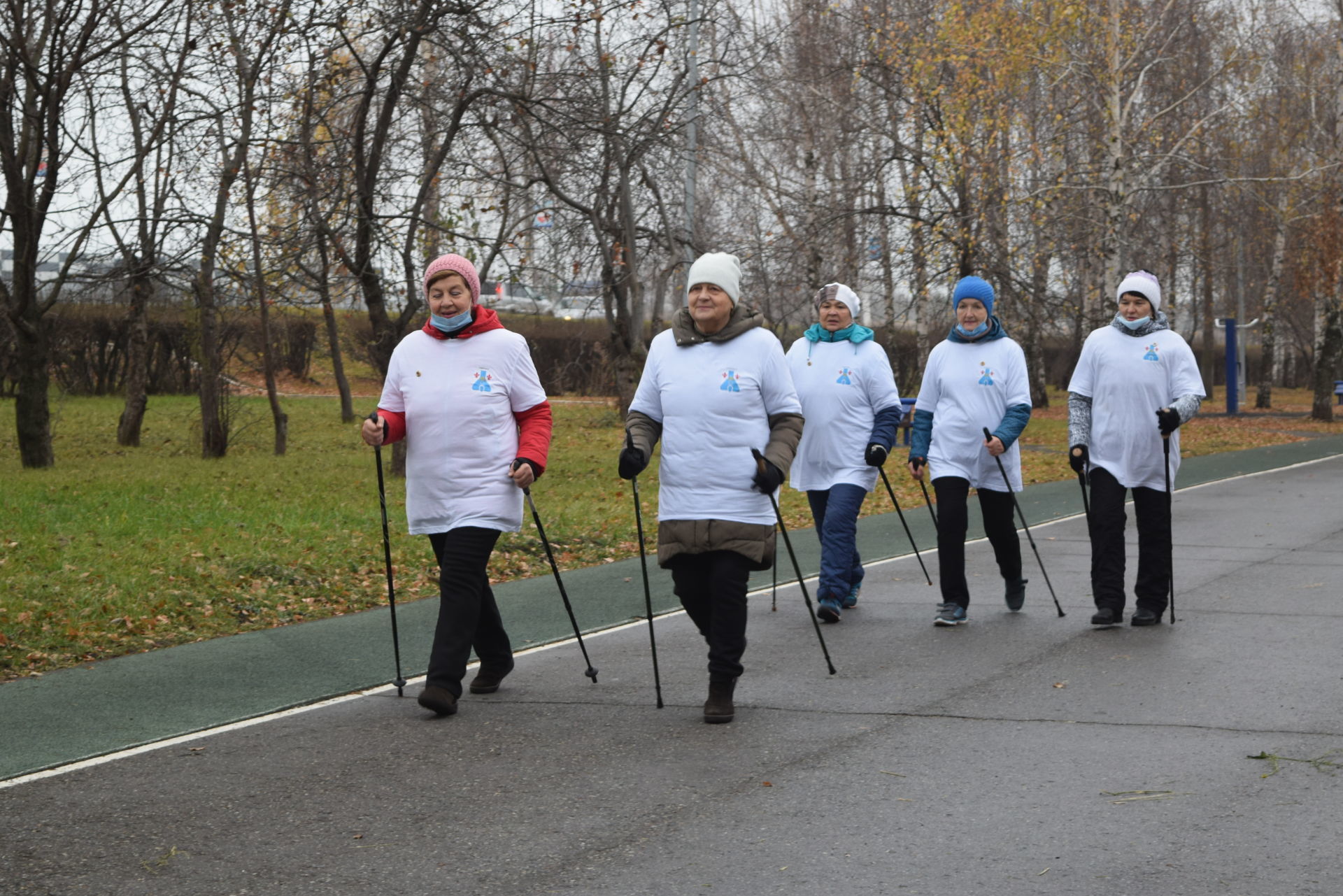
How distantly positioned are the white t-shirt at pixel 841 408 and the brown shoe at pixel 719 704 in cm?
267

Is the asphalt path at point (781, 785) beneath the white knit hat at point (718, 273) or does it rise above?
beneath

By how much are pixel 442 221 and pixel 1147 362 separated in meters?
12.7

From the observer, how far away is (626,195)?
2198 centimetres

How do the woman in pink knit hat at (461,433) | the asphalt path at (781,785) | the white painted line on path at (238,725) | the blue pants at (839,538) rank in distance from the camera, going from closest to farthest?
1. the asphalt path at (781,785)
2. the white painted line on path at (238,725)
3. the woman in pink knit hat at (461,433)
4. the blue pants at (839,538)

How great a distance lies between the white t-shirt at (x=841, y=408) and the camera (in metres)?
8.97

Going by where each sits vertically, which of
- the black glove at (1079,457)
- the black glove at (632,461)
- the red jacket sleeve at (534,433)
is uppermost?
the red jacket sleeve at (534,433)

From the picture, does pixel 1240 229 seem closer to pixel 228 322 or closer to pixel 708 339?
pixel 228 322

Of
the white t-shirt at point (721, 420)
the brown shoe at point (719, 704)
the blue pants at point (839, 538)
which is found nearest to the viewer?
the brown shoe at point (719, 704)

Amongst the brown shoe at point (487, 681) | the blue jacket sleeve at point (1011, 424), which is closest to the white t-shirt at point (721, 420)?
the brown shoe at point (487, 681)

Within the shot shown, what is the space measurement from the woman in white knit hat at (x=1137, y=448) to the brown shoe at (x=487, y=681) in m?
3.36

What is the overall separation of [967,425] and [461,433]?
333cm

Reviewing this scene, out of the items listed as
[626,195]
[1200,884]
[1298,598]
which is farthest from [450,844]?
[626,195]

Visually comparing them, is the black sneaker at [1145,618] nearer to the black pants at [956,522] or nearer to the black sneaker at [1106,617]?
the black sneaker at [1106,617]

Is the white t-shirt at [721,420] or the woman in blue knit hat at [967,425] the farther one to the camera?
the woman in blue knit hat at [967,425]
